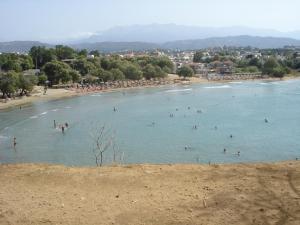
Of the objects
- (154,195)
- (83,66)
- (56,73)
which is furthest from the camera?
(83,66)

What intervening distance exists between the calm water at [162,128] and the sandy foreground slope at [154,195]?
1682cm

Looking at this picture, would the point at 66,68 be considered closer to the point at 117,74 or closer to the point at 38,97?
the point at 117,74

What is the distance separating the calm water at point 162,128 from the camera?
33656 mm

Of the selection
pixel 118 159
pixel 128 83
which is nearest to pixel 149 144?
pixel 118 159

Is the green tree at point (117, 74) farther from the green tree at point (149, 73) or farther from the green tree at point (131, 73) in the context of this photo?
the green tree at point (149, 73)

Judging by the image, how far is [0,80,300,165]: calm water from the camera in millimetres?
33656

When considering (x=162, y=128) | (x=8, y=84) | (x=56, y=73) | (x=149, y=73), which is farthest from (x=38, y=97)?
(x=149, y=73)

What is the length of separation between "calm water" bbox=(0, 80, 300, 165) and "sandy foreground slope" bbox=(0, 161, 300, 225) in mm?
16823

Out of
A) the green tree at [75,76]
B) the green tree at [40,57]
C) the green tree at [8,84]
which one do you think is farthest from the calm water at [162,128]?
the green tree at [40,57]

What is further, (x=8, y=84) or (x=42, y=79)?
(x=42, y=79)

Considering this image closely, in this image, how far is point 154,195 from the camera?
37.9 ft

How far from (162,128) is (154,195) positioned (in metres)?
35.3

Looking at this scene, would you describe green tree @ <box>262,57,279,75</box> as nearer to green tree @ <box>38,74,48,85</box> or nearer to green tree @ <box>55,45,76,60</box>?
green tree @ <box>55,45,76,60</box>

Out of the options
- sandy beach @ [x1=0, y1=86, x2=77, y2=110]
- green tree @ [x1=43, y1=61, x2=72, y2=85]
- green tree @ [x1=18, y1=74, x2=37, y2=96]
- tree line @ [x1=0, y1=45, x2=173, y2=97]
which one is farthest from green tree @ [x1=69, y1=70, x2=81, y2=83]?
green tree @ [x1=18, y1=74, x2=37, y2=96]
